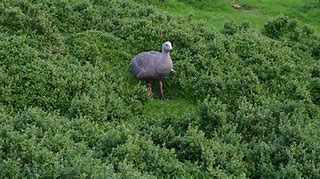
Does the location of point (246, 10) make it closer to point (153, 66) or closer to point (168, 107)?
point (153, 66)

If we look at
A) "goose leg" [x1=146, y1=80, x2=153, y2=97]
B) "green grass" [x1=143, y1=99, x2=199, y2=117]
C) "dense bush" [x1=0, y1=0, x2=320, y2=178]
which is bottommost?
"green grass" [x1=143, y1=99, x2=199, y2=117]

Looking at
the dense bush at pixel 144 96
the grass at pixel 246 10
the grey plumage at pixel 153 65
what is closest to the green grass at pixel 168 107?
the dense bush at pixel 144 96

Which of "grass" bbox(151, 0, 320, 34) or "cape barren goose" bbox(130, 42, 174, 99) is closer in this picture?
"cape barren goose" bbox(130, 42, 174, 99)

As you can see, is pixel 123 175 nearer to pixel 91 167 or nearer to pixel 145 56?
pixel 91 167

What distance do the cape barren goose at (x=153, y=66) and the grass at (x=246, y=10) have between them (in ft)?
21.9

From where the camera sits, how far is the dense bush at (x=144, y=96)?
1038cm

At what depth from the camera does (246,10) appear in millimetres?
23578

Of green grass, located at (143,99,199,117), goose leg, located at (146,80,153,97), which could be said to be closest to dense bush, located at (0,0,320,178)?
green grass, located at (143,99,199,117)

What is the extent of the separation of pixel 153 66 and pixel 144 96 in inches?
32.8

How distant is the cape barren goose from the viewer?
48.7ft

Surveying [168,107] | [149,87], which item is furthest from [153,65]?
[168,107]

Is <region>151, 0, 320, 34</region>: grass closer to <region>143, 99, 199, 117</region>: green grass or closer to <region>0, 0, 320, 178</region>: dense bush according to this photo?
<region>0, 0, 320, 178</region>: dense bush

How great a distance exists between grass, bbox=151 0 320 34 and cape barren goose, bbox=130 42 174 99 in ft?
21.9

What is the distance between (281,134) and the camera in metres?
12.5
